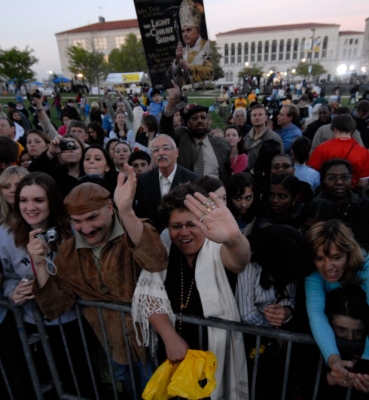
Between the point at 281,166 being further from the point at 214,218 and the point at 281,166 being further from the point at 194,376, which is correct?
the point at 194,376

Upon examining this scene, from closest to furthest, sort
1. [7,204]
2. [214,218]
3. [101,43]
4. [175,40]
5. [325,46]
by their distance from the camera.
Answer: [214,218] → [7,204] → [175,40] → [325,46] → [101,43]

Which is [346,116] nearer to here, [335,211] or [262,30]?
[335,211]

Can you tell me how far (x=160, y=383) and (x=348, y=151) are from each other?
3.35 metres

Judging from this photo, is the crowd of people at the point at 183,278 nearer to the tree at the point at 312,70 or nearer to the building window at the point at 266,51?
the tree at the point at 312,70

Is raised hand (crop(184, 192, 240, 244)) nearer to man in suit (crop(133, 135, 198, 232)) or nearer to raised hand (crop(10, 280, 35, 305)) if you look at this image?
raised hand (crop(10, 280, 35, 305))

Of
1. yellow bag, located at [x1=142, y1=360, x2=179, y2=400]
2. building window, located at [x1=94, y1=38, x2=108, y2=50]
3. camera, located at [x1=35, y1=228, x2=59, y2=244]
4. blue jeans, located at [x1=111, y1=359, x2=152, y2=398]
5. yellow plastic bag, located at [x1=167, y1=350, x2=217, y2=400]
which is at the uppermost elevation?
building window, located at [x1=94, y1=38, x2=108, y2=50]

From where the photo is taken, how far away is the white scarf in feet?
5.83

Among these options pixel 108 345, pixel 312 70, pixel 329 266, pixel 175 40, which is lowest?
pixel 108 345

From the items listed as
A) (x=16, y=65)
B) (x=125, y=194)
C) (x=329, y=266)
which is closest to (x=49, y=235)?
(x=125, y=194)

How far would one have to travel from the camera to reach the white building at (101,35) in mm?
83438

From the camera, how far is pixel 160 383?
176cm

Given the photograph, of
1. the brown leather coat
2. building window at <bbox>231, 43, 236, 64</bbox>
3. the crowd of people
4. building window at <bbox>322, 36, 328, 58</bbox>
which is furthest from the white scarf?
building window at <bbox>322, 36, 328, 58</bbox>

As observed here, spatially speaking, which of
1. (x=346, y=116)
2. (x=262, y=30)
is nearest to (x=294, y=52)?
(x=262, y=30)

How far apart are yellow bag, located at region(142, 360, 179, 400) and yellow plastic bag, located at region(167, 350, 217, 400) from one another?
8 cm
